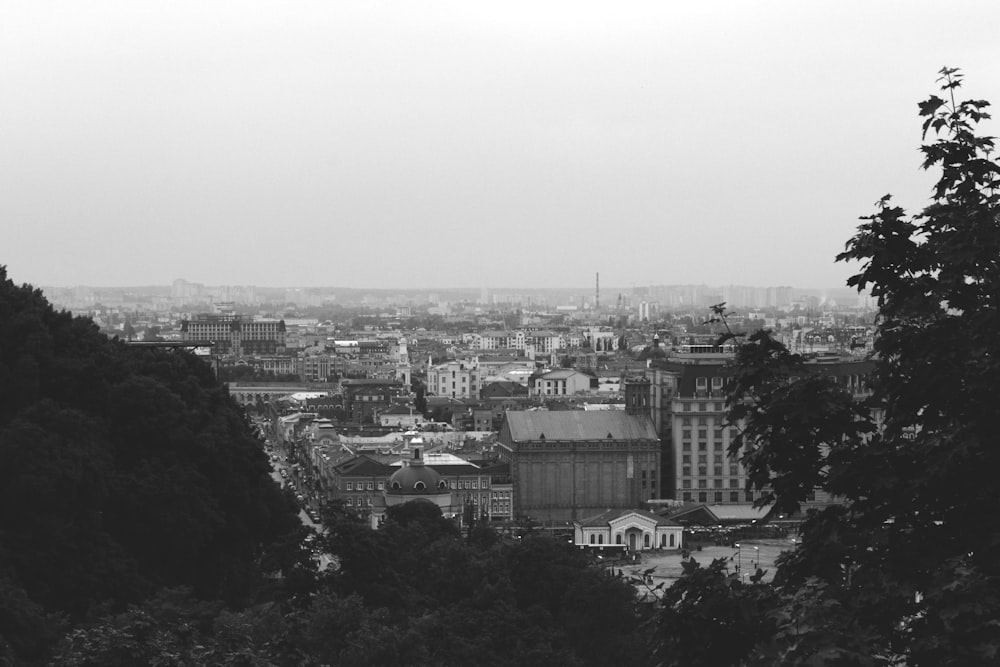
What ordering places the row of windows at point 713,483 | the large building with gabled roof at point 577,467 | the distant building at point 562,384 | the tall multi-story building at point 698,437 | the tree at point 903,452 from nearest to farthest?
the tree at point 903,452, the tall multi-story building at point 698,437, the large building with gabled roof at point 577,467, the row of windows at point 713,483, the distant building at point 562,384

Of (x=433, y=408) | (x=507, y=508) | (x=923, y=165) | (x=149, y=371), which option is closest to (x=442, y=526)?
(x=149, y=371)

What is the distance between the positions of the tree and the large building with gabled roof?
5702cm

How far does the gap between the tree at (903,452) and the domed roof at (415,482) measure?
168 ft

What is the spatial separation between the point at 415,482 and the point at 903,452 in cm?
5269

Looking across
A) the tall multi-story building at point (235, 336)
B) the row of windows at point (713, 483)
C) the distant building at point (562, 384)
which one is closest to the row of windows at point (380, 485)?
the row of windows at point (713, 483)

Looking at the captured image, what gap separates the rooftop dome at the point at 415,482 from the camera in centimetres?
6438

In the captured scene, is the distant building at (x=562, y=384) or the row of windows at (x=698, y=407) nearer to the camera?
the row of windows at (x=698, y=407)

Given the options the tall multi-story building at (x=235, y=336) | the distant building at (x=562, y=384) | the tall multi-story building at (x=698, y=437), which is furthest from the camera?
the tall multi-story building at (x=235, y=336)

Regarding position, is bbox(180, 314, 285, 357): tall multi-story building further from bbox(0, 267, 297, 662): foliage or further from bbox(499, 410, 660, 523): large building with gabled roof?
bbox(0, 267, 297, 662): foliage

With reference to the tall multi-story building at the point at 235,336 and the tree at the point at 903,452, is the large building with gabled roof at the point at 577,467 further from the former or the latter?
the tall multi-story building at the point at 235,336

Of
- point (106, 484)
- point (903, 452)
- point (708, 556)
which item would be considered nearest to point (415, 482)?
point (708, 556)

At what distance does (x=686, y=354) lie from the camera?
73.6 metres

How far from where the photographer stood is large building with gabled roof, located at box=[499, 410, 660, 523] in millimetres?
70562

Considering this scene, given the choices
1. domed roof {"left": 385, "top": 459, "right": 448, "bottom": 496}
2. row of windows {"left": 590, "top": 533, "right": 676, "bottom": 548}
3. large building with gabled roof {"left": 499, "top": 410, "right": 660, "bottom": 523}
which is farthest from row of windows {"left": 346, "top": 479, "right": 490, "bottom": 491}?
row of windows {"left": 590, "top": 533, "right": 676, "bottom": 548}
